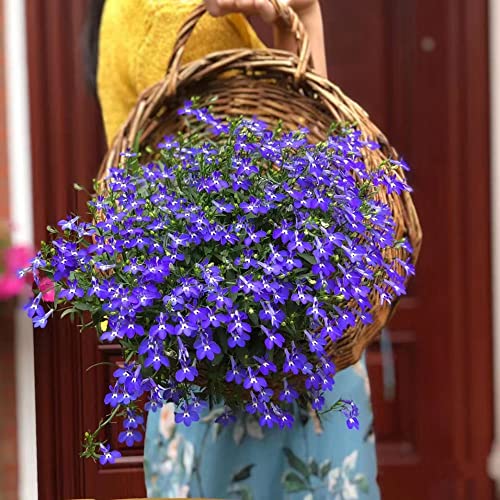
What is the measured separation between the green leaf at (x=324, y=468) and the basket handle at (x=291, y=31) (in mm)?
515

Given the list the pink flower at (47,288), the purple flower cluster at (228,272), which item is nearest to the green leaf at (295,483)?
the purple flower cluster at (228,272)

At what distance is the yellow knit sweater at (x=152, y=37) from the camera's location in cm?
120

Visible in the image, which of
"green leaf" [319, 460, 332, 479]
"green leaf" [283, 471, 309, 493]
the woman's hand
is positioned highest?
the woman's hand

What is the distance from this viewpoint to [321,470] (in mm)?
1195

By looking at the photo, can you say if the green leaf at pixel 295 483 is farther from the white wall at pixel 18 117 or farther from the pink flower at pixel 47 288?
the white wall at pixel 18 117

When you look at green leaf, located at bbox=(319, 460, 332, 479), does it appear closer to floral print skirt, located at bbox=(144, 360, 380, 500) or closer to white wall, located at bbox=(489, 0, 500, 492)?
floral print skirt, located at bbox=(144, 360, 380, 500)

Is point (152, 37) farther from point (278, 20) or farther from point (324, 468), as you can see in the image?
point (324, 468)

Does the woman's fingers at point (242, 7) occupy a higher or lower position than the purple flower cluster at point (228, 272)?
higher

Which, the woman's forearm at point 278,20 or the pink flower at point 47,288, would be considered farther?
the woman's forearm at point 278,20

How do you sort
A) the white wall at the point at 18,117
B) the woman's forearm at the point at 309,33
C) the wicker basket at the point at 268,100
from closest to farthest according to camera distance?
the wicker basket at the point at 268,100, the woman's forearm at the point at 309,33, the white wall at the point at 18,117

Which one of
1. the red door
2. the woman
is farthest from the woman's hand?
Answer: the red door

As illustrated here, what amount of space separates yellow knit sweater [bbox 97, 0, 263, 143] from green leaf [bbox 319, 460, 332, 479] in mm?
573

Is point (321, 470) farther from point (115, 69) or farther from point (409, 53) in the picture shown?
point (409, 53)

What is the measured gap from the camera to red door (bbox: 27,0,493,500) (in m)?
2.24
